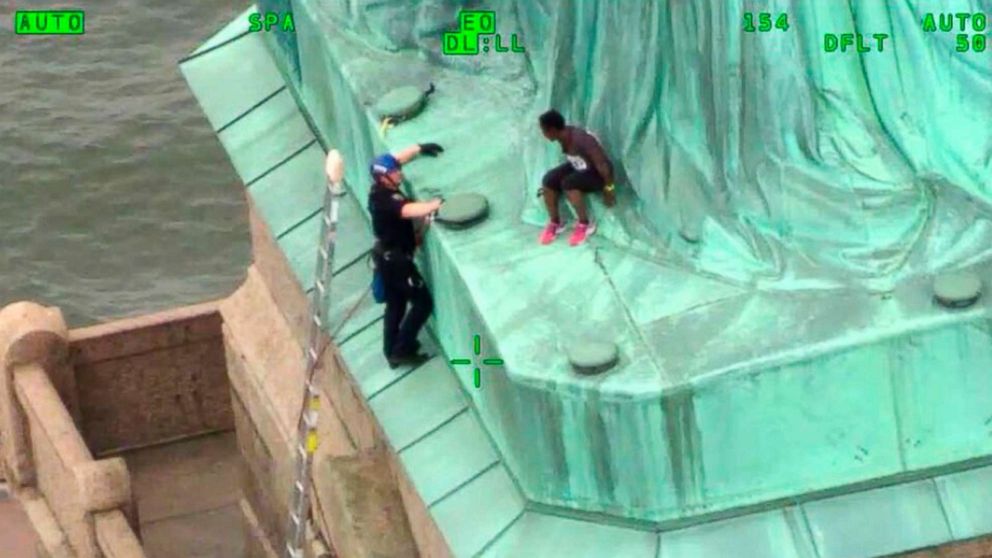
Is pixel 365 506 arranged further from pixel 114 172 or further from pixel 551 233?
pixel 114 172

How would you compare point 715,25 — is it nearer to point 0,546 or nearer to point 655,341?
point 655,341

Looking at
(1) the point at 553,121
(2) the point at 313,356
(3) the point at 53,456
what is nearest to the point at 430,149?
(1) the point at 553,121

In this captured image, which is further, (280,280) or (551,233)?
(280,280)

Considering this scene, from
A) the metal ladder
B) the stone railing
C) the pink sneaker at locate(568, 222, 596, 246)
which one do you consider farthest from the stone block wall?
the pink sneaker at locate(568, 222, 596, 246)

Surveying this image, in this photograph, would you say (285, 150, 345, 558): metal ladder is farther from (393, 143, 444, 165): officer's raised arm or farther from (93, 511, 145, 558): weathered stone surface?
(93, 511, 145, 558): weathered stone surface

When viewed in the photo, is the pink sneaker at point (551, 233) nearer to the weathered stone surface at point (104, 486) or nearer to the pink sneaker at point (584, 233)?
the pink sneaker at point (584, 233)

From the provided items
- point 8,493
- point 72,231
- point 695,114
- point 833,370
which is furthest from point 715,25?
point 72,231

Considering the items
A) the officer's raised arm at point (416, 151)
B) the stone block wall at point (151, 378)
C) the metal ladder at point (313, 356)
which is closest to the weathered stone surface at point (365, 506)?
the metal ladder at point (313, 356)
